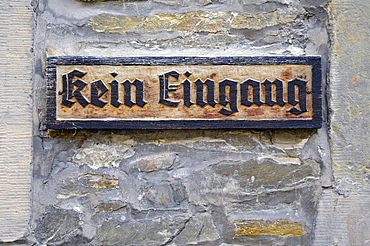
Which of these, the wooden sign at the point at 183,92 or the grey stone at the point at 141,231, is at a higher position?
the wooden sign at the point at 183,92

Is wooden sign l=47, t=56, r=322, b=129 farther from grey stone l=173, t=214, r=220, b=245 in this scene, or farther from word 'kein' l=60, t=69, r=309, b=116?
grey stone l=173, t=214, r=220, b=245

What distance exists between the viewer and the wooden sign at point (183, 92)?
3.96 ft

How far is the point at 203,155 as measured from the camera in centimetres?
125

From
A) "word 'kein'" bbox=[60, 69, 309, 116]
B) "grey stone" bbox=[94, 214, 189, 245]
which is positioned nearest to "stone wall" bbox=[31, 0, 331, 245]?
"grey stone" bbox=[94, 214, 189, 245]

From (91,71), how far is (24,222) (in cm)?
63

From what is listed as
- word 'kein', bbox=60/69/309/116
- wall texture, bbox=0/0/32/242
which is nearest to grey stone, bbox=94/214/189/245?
wall texture, bbox=0/0/32/242

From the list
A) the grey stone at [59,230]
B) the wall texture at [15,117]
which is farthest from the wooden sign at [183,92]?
the grey stone at [59,230]

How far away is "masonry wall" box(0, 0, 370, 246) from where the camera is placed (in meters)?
1.22

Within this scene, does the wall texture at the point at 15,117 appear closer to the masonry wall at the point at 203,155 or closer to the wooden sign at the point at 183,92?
the masonry wall at the point at 203,155

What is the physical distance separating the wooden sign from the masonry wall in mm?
65

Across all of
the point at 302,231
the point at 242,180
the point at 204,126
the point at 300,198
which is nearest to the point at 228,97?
the point at 204,126

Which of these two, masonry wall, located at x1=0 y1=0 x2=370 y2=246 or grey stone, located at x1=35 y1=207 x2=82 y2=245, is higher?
masonry wall, located at x1=0 y1=0 x2=370 y2=246

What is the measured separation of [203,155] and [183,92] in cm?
26

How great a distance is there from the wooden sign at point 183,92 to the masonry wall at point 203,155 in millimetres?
65
